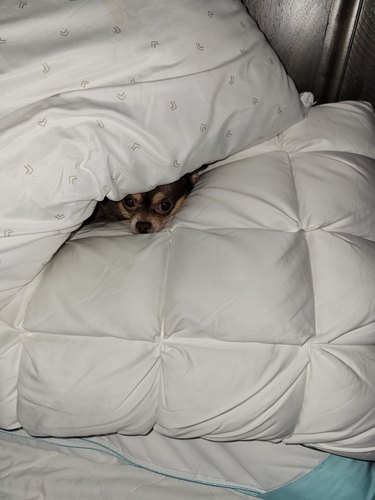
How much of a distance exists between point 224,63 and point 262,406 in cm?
86

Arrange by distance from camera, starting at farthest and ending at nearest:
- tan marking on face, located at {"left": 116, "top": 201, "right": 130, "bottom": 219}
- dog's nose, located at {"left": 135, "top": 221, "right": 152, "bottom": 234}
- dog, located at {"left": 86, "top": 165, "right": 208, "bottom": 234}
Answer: tan marking on face, located at {"left": 116, "top": 201, "right": 130, "bottom": 219} < dog, located at {"left": 86, "top": 165, "right": 208, "bottom": 234} < dog's nose, located at {"left": 135, "top": 221, "right": 152, "bottom": 234}

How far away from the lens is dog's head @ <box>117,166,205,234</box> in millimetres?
1916

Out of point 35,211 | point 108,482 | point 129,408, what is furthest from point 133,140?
point 108,482

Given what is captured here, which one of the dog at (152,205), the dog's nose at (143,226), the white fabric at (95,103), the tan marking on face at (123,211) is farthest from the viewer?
the tan marking on face at (123,211)

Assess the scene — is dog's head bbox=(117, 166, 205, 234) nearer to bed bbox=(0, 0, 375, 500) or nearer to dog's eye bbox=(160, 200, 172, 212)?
dog's eye bbox=(160, 200, 172, 212)

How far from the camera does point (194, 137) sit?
49.4 inches

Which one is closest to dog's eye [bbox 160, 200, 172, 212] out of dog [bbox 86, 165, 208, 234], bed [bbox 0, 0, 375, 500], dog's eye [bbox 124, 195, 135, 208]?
dog [bbox 86, 165, 208, 234]

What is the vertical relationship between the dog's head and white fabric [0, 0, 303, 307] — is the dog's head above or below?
below

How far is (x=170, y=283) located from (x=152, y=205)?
0.85m

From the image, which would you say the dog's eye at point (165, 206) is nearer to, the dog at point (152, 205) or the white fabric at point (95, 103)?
the dog at point (152, 205)

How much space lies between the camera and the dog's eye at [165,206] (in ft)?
6.48

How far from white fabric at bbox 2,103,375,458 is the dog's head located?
0.69 m

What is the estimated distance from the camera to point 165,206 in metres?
1.99

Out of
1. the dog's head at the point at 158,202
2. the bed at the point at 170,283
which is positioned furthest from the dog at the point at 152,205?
the bed at the point at 170,283
